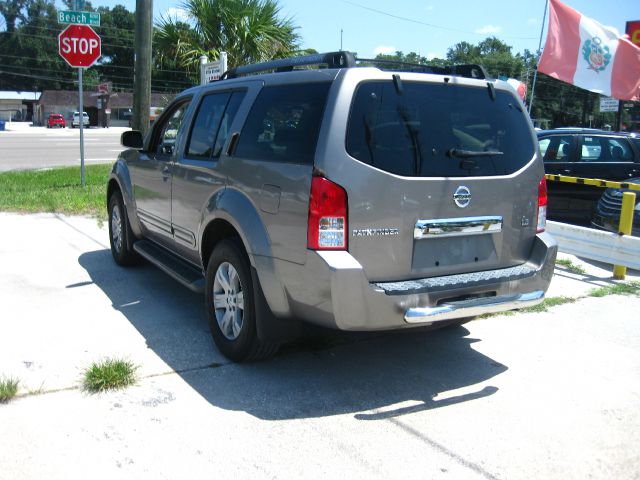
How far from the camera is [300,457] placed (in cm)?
323

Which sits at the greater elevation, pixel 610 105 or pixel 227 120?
pixel 610 105

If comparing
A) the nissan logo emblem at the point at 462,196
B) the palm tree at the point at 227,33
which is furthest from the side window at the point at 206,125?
the palm tree at the point at 227,33

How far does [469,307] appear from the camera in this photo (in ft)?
12.5

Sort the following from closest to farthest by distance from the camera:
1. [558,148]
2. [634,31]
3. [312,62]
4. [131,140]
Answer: [312,62] → [131,140] → [558,148] → [634,31]

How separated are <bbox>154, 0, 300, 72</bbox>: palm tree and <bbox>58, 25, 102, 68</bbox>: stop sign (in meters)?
3.44

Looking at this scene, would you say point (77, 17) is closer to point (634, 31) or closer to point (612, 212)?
point (612, 212)

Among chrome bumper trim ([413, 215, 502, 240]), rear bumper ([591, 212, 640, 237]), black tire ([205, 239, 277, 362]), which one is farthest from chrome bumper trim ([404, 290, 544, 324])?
rear bumper ([591, 212, 640, 237])

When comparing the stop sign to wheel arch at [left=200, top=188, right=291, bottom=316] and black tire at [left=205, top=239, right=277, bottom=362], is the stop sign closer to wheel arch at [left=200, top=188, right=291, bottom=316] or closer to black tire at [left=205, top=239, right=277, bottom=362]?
wheel arch at [left=200, top=188, right=291, bottom=316]

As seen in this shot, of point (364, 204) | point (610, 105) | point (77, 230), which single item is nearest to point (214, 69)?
point (77, 230)

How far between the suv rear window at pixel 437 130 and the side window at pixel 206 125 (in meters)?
1.61

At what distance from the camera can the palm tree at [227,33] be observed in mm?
14625

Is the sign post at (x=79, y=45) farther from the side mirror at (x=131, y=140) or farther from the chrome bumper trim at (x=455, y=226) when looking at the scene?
the chrome bumper trim at (x=455, y=226)

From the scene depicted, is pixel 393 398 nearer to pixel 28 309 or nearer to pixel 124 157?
pixel 28 309

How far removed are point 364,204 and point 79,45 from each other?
9.58m
